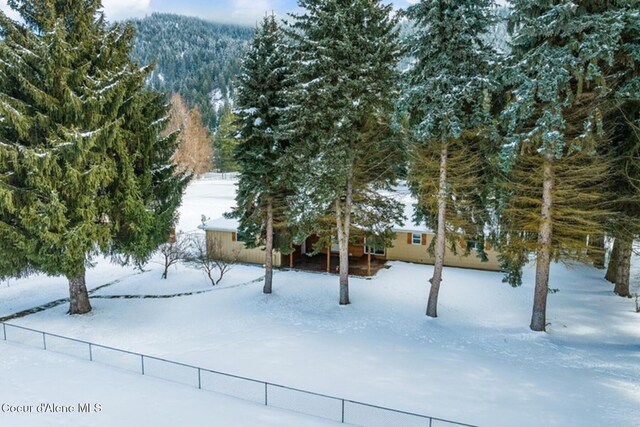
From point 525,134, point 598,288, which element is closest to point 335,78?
point 525,134

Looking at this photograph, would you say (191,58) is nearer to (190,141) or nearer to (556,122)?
(190,141)

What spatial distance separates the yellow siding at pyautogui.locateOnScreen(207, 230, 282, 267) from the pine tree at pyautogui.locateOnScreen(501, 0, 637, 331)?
15.1 meters

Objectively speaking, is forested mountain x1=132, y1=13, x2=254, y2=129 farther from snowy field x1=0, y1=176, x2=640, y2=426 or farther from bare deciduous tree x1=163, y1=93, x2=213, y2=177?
snowy field x1=0, y1=176, x2=640, y2=426

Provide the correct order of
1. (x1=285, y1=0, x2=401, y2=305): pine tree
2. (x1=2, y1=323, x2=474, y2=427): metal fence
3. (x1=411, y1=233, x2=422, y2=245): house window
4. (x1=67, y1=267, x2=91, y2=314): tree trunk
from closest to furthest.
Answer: (x1=2, y1=323, x2=474, y2=427): metal fence, (x1=285, y1=0, x2=401, y2=305): pine tree, (x1=67, y1=267, x2=91, y2=314): tree trunk, (x1=411, y1=233, x2=422, y2=245): house window

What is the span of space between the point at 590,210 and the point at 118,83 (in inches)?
655

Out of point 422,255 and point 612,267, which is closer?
point 612,267

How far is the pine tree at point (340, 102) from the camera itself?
565 inches

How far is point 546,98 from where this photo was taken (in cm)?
1156

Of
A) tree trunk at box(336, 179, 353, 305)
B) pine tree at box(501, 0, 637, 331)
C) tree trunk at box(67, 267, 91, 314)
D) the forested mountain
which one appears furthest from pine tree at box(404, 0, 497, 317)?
the forested mountain

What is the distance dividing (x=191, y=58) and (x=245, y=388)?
5735 inches

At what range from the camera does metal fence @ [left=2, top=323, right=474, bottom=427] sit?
8.94 metres

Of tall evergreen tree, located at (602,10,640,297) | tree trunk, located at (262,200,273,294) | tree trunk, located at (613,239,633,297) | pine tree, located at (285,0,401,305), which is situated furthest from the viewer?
tree trunk, located at (262,200,273,294)

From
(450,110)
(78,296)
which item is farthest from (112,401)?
(450,110)

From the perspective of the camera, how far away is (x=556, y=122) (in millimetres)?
11672
